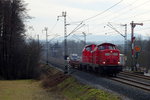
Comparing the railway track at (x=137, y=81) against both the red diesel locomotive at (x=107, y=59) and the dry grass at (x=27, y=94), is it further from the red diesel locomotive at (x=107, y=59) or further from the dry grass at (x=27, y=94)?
the dry grass at (x=27, y=94)

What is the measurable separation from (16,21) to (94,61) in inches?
1031

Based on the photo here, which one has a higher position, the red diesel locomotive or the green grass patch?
the red diesel locomotive

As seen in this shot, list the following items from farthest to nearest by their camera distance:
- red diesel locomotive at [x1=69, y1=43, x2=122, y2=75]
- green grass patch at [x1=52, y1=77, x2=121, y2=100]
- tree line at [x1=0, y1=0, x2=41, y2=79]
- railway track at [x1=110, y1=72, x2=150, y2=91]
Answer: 1. tree line at [x1=0, y1=0, x2=41, y2=79]
2. red diesel locomotive at [x1=69, y1=43, x2=122, y2=75]
3. railway track at [x1=110, y1=72, x2=150, y2=91]
4. green grass patch at [x1=52, y1=77, x2=121, y2=100]

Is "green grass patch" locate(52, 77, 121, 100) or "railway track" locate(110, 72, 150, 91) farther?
"railway track" locate(110, 72, 150, 91)

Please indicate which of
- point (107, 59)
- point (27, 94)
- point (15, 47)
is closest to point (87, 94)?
point (107, 59)

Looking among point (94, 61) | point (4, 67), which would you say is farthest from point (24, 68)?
point (94, 61)

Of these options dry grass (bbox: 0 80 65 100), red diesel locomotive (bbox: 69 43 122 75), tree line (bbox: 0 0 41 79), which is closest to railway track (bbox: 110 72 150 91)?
red diesel locomotive (bbox: 69 43 122 75)

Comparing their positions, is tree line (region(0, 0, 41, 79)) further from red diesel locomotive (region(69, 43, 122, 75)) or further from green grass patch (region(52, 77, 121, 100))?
green grass patch (region(52, 77, 121, 100))

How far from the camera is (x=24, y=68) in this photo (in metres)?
62.3

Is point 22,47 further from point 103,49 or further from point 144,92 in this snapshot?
point 144,92

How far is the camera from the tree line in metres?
56.7

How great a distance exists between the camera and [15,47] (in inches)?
2383

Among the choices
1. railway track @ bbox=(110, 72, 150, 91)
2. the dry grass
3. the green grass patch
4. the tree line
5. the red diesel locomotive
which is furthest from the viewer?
the tree line

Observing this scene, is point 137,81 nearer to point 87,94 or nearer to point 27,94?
point 87,94
